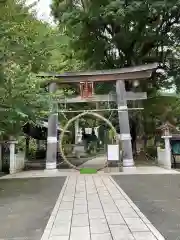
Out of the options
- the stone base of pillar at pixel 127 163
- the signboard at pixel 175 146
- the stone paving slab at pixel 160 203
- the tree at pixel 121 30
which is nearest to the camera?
the stone paving slab at pixel 160 203

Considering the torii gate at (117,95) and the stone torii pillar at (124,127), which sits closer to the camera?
the stone torii pillar at (124,127)

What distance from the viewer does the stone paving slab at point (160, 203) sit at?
552cm

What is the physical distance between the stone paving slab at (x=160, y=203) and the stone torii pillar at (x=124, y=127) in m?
5.53

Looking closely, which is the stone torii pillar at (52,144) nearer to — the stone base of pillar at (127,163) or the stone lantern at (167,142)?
the stone base of pillar at (127,163)

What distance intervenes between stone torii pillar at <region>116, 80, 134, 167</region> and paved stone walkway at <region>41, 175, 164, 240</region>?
791cm

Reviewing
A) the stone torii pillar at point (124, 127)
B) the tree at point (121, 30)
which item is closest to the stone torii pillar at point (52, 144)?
the stone torii pillar at point (124, 127)

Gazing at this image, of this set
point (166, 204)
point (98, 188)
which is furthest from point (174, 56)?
point (166, 204)

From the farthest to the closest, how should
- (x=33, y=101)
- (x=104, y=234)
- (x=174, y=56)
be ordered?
(x=174, y=56), (x=33, y=101), (x=104, y=234)

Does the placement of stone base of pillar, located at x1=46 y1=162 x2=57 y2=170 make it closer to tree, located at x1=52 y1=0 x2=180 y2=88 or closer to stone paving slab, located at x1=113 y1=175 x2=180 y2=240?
stone paving slab, located at x1=113 y1=175 x2=180 y2=240

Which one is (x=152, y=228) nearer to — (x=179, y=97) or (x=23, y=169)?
(x=23, y=169)

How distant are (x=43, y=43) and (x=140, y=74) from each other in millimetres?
10979

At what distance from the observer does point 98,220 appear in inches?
235

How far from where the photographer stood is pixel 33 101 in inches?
379

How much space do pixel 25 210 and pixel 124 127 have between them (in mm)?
10612
